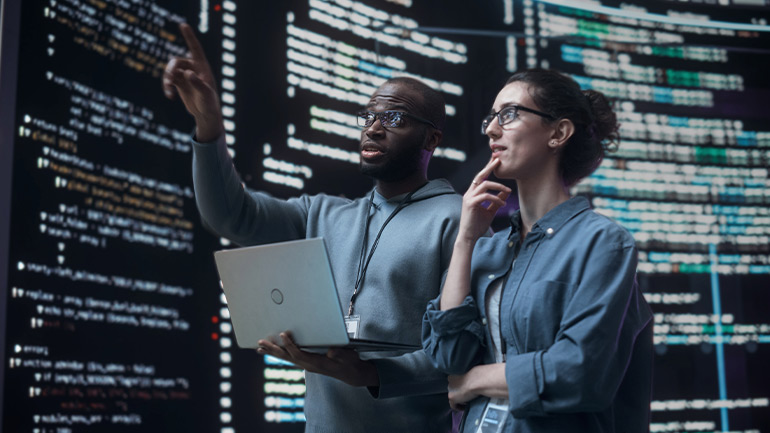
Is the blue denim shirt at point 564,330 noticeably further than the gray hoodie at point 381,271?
No

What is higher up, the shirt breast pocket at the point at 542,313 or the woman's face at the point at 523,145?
the woman's face at the point at 523,145

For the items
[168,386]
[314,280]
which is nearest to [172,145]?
[168,386]

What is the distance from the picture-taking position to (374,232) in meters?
1.98

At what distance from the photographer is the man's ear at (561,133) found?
62.7 inches

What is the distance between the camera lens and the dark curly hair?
1.60 metres

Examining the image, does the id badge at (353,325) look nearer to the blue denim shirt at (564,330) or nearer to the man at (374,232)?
the man at (374,232)

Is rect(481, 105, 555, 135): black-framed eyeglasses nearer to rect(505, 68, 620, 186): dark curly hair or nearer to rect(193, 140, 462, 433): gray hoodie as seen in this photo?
rect(505, 68, 620, 186): dark curly hair

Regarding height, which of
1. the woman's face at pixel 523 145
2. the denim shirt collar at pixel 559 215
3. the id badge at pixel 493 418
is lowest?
the id badge at pixel 493 418

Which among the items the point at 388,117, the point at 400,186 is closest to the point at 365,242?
the point at 400,186

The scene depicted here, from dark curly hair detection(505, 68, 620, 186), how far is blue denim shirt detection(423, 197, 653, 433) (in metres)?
0.10

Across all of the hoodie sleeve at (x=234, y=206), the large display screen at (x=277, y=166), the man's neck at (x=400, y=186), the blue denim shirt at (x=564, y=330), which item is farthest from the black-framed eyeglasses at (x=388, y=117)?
the large display screen at (x=277, y=166)

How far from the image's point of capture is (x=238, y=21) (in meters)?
2.98

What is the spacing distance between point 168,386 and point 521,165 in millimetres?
1466

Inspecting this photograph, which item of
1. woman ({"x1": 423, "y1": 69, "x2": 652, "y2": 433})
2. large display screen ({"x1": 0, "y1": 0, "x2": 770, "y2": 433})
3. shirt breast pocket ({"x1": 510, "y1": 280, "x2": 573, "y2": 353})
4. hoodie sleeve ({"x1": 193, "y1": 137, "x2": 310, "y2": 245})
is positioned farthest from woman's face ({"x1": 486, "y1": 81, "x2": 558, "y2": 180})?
large display screen ({"x1": 0, "y1": 0, "x2": 770, "y2": 433})
